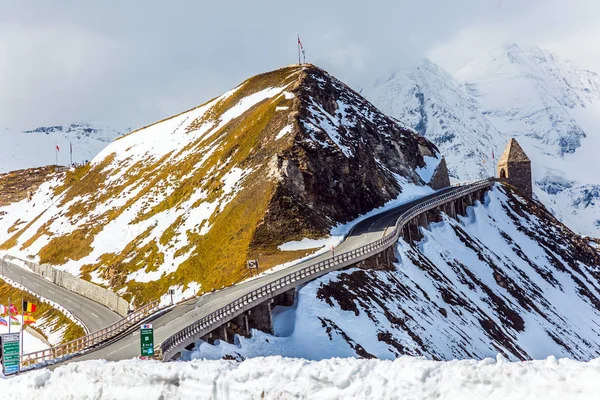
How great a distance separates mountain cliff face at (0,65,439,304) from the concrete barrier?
1934 mm

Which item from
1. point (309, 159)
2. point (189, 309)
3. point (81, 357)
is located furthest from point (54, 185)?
point (81, 357)

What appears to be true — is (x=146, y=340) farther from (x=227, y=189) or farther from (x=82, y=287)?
(x=82, y=287)

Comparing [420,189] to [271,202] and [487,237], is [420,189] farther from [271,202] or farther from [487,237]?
[271,202]

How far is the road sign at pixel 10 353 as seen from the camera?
31172 mm

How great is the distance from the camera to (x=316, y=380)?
19.1 meters

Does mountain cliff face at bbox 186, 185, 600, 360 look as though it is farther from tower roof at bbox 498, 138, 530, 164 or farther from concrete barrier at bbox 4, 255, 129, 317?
concrete barrier at bbox 4, 255, 129, 317

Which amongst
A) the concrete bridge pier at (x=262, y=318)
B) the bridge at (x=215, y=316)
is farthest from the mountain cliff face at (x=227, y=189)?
the concrete bridge pier at (x=262, y=318)

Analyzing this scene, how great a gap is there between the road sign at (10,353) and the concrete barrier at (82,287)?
45738mm

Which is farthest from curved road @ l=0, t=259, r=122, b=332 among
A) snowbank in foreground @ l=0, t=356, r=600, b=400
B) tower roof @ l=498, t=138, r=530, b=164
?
tower roof @ l=498, t=138, r=530, b=164

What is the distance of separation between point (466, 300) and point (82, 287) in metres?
52.8

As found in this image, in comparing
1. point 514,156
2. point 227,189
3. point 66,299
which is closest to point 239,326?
point 227,189

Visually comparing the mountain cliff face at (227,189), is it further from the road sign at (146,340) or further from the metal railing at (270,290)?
the road sign at (146,340)

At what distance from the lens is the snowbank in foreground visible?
15.6 metres

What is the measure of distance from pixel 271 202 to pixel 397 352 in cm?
3650
